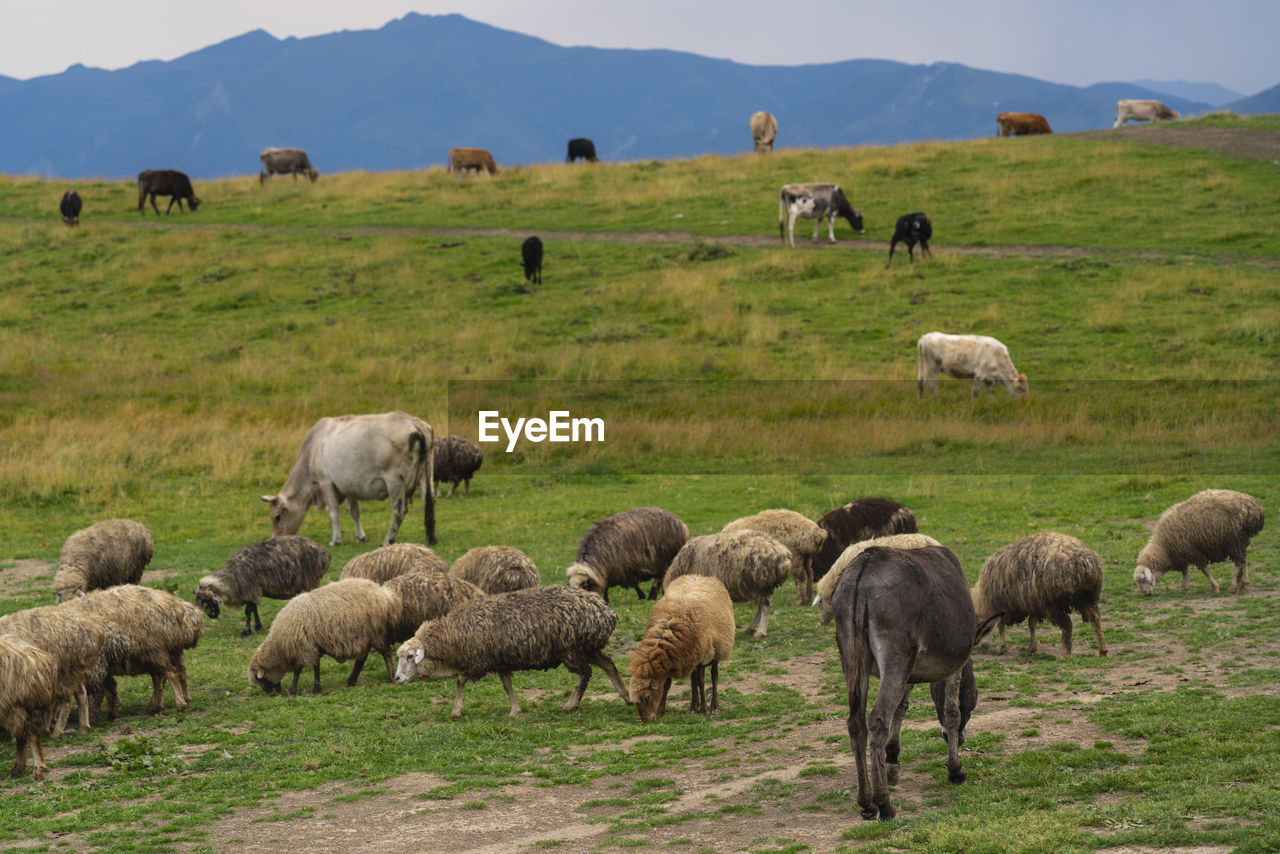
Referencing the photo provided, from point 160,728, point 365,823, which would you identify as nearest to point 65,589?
point 160,728

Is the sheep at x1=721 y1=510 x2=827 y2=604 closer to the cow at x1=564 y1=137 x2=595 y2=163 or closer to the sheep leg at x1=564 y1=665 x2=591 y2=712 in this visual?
the sheep leg at x1=564 y1=665 x2=591 y2=712

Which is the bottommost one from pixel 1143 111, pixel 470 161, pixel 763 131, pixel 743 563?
pixel 743 563

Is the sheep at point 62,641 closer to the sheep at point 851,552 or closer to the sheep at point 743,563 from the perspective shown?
the sheep at point 743,563

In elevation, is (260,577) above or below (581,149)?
below

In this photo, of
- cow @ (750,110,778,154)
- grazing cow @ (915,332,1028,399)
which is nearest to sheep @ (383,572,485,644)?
grazing cow @ (915,332,1028,399)

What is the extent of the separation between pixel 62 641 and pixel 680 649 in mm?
5174

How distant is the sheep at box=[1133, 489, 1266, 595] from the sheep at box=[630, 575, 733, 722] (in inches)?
239

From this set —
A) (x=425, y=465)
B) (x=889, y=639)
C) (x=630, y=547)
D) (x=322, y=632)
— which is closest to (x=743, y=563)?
(x=630, y=547)

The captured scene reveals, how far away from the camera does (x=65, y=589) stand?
47.5 ft

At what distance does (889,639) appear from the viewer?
7.65m

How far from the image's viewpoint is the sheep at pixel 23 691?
30.1ft

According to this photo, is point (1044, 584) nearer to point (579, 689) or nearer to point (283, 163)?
point (579, 689)

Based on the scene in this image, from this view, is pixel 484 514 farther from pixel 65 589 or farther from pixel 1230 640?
pixel 1230 640

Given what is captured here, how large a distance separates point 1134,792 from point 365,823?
503cm
